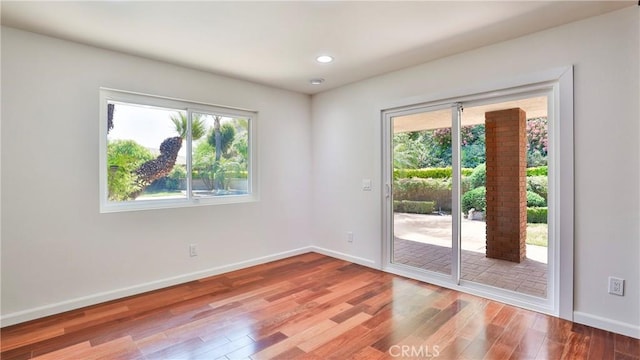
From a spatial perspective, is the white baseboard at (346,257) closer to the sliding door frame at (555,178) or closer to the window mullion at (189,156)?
the sliding door frame at (555,178)

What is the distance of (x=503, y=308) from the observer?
276cm

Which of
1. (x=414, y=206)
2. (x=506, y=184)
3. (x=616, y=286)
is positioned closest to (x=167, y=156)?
(x=414, y=206)

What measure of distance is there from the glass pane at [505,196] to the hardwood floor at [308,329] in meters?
0.53

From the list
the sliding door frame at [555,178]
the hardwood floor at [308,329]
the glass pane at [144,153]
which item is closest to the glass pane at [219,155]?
the glass pane at [144,153]

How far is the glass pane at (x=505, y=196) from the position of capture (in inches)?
111

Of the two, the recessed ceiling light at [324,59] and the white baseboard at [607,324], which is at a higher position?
the recessed ceiling light at [324,59]

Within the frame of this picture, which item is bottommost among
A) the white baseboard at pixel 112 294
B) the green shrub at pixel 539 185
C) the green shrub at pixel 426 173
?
the white baseboard at pixel 112 294

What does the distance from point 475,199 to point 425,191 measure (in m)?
0.52

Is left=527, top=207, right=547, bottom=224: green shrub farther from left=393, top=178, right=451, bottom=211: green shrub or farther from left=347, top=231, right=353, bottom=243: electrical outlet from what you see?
left=347, top=231, right=353, bottom=243: electrical outlet

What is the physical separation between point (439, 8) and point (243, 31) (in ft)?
4.98

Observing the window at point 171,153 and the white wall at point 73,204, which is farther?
the window at point 171,153

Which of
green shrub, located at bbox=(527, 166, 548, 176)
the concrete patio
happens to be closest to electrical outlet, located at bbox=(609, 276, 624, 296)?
the concrete patio

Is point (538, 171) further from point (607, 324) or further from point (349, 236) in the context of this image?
point (349, 236)

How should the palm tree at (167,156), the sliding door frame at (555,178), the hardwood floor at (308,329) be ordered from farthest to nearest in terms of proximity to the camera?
the palm tree at (167,156) < the sliding door frame at (555,178) < the hardwood floor at (308,329)
